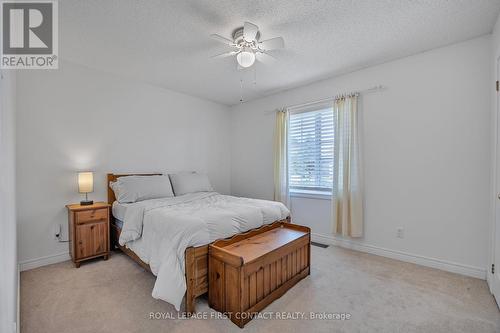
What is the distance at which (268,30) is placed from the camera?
88.1 inches

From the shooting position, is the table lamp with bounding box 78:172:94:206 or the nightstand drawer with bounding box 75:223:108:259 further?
the table lamp with bounding box 78:172:94:206

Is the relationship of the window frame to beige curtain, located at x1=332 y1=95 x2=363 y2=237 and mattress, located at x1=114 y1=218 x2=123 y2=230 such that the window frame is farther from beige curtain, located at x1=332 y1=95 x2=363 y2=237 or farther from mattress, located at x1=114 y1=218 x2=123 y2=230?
mattress, located at x1=114 y1=218 x2=123 y2=230

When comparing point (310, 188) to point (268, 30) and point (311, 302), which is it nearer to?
point (311, 302)

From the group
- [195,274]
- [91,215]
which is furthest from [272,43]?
[91,215]

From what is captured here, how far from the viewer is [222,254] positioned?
6.07ft

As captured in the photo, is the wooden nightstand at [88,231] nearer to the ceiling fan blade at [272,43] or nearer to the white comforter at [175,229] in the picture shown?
the white comforter at [175,229]

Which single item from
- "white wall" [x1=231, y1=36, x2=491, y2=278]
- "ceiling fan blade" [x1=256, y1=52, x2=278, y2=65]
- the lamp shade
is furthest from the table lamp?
"white wall" [x1=231, y1=36, x2=491, y2=278]

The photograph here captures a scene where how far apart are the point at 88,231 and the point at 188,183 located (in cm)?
143

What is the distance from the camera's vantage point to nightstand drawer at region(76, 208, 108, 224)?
2.69 m

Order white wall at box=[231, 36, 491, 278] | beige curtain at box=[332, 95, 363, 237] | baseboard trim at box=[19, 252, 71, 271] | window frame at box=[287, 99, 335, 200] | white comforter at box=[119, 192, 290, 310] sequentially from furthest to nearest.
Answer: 1. window frame at box=[287, 99, 335, 200]
2. beige curtain at box=[332, 95, 363, 237]
3. baseboard trim at box=[19, 252, 71, 271]
4. white wall at box=[231, 36, 491, 278]
5. white comforter at box=[119, 192, 290, 310]

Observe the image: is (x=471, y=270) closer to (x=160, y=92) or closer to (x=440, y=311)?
(x=440, y=311)

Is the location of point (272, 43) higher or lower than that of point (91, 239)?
higher

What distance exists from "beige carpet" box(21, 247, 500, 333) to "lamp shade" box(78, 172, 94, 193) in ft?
2.93

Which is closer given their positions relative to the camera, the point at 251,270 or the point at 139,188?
the point at 251,270
